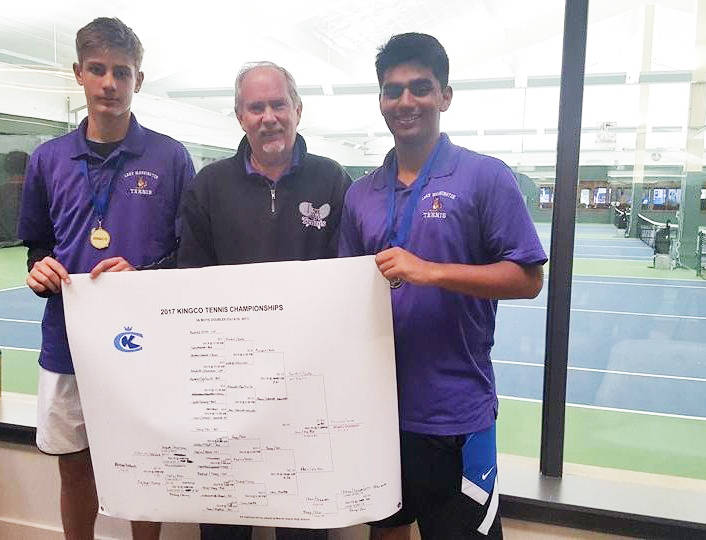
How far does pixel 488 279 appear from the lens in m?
1.23

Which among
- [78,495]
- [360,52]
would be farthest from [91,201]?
[360,52]

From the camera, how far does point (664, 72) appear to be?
285 centimetres

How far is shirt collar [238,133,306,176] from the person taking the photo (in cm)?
159

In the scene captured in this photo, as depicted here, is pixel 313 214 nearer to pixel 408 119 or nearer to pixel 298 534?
pixel 408 119

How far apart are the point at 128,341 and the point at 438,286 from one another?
2.72 ft

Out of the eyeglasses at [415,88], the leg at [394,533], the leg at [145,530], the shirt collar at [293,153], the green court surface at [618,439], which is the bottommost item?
the green court surface at [618,439]

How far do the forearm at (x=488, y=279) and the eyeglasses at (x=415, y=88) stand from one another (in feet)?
1.40

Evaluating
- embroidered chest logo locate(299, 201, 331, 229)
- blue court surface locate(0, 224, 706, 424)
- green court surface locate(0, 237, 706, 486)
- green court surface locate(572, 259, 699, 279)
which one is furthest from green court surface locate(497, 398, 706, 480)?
embroidered chest logo locate(299, 201, 331, 229)

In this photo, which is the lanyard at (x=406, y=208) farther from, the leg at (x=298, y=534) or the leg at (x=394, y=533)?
the leg at (x=298, y=534)

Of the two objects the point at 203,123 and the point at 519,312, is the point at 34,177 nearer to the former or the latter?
the point at 203,123

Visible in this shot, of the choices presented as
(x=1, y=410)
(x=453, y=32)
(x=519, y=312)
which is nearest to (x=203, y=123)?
(x=453, y=32)

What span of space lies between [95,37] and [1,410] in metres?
1.87

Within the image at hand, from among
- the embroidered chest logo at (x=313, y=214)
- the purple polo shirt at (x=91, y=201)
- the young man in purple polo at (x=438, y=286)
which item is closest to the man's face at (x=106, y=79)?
the purple polo shirt at (x=91, y=201)

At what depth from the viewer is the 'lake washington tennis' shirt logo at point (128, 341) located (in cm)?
144
